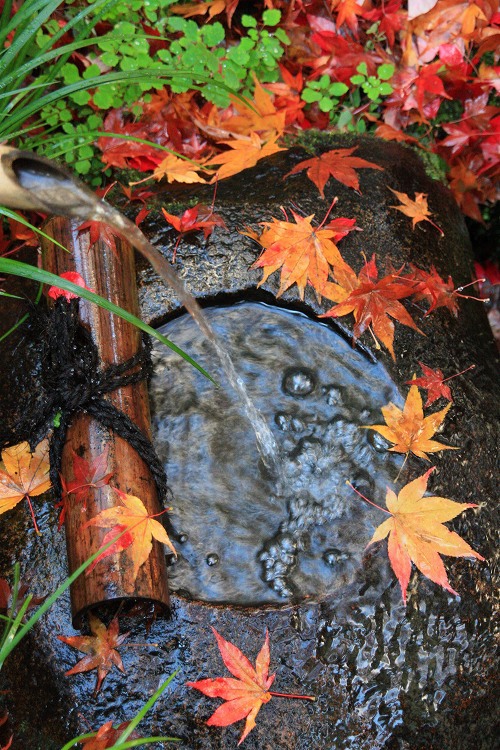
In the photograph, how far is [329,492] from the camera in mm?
2037

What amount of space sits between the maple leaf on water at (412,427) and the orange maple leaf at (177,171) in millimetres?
1195

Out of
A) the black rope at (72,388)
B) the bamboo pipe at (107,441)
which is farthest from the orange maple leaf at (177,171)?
the black rope at (72,388)

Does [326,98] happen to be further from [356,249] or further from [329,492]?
[329,492]

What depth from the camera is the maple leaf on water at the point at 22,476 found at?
1.94 meters

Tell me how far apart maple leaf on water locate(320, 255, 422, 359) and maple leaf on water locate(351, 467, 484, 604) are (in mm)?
478

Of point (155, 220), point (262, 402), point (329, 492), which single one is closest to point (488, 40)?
point (155, 220)

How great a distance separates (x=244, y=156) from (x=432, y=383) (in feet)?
4.01

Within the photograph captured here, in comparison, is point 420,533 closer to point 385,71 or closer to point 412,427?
point 412,427

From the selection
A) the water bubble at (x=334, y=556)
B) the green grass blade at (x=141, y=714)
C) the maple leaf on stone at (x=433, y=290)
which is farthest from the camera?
the maple leaf on stone at (x=433, y=290)

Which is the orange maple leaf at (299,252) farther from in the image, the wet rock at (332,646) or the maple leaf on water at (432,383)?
the maple leaf on water at (432,383)

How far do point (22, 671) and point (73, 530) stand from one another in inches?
16.4

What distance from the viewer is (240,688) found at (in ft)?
5.67

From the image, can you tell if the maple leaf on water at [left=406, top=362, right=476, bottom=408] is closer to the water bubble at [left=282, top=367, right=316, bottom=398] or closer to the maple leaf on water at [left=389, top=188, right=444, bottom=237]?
the water bubble at [left=282, top=367, right=316, bottom=398]

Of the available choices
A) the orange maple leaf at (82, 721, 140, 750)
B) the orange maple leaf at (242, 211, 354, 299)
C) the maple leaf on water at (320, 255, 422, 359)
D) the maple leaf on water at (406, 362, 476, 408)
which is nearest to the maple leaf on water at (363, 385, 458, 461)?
the maple leaf on water at (406, 362, 476, 408)
